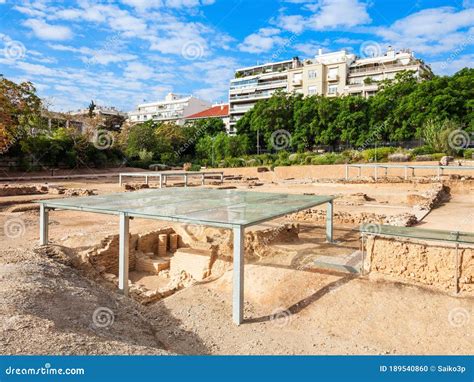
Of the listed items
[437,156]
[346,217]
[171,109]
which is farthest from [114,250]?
[171,109]

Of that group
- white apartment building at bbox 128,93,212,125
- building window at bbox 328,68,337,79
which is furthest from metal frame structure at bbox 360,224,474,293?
white apartment building at bbox 128,93,212,125

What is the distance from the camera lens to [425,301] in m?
6.57

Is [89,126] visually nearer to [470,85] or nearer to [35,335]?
[470,85]

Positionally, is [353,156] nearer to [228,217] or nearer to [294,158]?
[294,158]

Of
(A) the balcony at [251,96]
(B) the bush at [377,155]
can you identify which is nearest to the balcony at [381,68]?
(A) the balcony at [251,96]

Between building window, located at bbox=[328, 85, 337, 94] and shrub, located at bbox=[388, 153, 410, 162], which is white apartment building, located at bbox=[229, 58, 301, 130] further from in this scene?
shrub, located at bbox=[388, 153, 410, 162]

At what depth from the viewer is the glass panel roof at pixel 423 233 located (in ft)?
22.4

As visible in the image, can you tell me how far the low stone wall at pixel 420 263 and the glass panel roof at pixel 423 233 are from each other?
0.18 metres

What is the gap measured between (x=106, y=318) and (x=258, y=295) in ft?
8.96

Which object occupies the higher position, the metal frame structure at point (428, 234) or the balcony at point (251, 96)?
the balcony at point (251, 96)

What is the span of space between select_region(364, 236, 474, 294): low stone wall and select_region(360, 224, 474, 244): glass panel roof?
183 mm

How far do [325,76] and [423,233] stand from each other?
57667 mm

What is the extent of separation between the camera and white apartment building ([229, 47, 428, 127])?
186ft

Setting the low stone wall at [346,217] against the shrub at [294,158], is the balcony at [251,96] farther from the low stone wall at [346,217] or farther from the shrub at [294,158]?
the low stone wall at [346,217]
